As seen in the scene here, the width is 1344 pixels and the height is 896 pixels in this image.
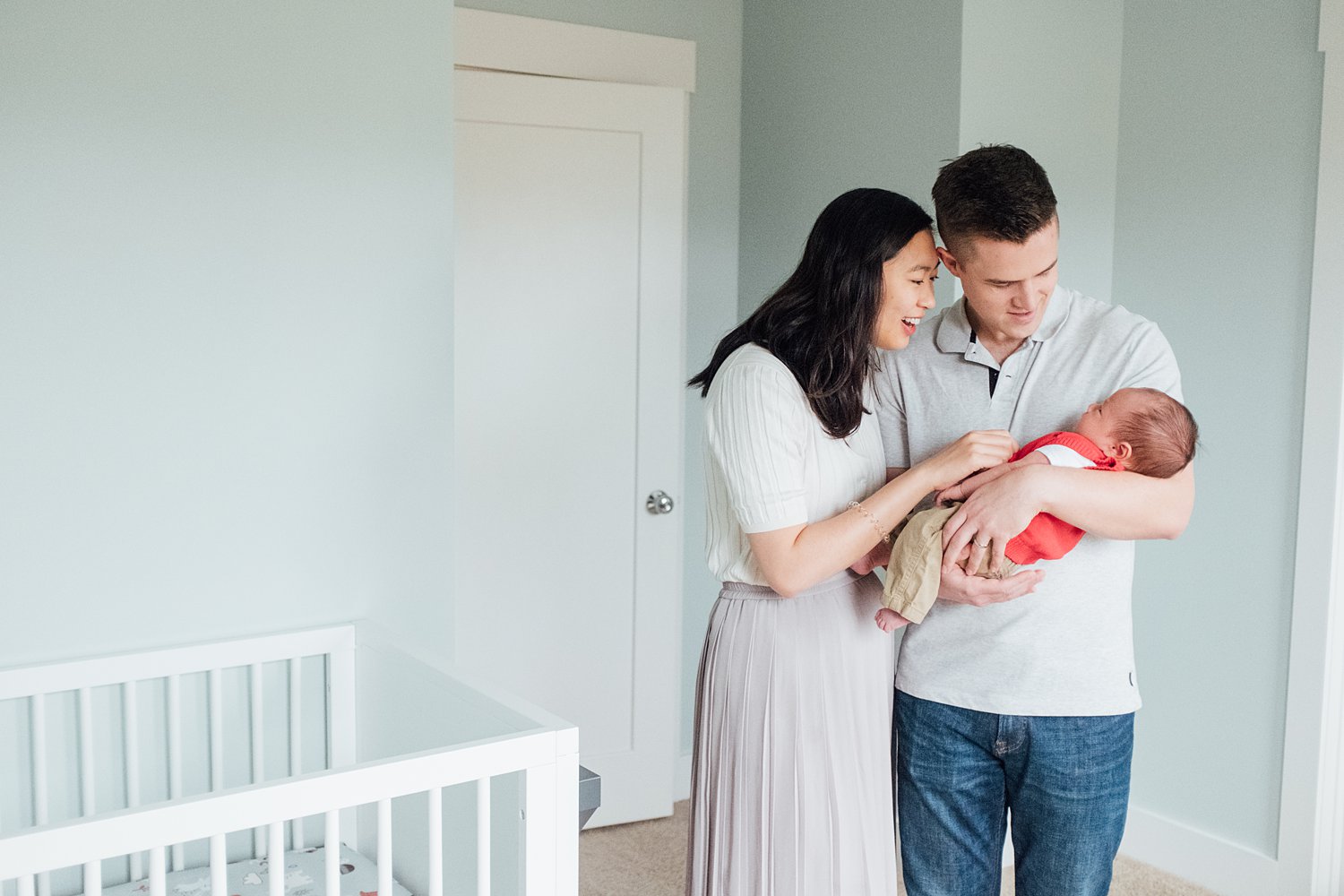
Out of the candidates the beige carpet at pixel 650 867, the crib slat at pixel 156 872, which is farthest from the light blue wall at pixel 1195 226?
the crib slat at pixel 156 872

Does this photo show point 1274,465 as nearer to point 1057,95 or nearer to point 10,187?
point 1057,95

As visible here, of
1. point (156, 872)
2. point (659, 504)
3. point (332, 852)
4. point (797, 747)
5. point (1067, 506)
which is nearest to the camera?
point (156, 872)

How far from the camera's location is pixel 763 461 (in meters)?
1.60

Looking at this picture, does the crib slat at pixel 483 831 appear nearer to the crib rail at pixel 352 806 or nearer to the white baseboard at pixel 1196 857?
the crib rail at pixel 352 806

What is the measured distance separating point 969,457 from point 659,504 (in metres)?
1.77

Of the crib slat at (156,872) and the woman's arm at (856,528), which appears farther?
the woman's arm at (856,528)

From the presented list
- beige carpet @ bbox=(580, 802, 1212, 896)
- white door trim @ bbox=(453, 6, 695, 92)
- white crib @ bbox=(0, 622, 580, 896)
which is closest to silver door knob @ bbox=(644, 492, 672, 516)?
beige carpet @ bbox=(580, 802, 1212, 896)

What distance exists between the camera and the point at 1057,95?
288 cm

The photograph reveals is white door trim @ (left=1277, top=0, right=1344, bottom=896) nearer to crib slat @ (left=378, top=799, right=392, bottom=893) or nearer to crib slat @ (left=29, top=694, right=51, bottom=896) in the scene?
crib slat @ (left=378, top=799, right=392, bottom=893)

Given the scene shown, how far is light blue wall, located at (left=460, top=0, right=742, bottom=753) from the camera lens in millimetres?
3396

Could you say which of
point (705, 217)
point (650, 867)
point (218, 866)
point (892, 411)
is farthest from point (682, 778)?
point (218, 866)

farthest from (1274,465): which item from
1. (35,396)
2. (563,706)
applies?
(35,396)

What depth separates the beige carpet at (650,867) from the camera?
2867 mm

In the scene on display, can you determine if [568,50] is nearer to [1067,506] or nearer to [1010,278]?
Result: [1010,278]
